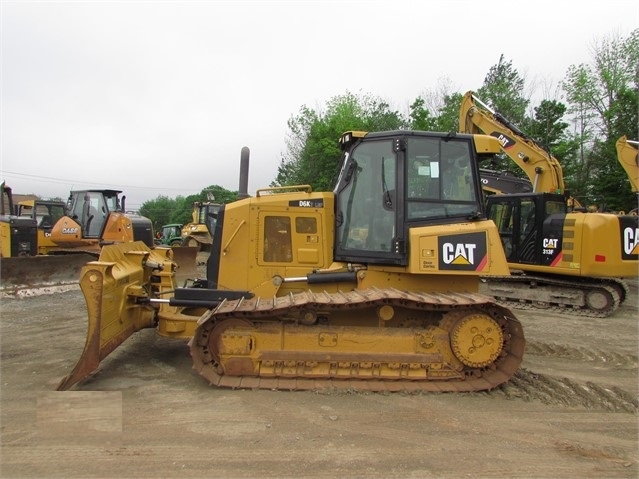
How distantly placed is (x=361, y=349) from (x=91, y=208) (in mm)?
11828

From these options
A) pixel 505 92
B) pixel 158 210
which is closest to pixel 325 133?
pixel 505 92

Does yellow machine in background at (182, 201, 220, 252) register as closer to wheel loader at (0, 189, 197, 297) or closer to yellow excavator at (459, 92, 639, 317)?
wheel loader at (0, 189, 197, 297)

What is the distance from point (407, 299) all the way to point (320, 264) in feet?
3.89

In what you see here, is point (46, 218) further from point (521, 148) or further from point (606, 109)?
point (606, 109)

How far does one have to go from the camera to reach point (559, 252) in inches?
370

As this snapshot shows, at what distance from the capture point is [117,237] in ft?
43.6

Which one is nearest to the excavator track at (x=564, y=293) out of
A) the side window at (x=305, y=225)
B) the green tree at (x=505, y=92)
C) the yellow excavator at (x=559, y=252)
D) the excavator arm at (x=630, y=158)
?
the yellow excavator at (x=559, y=252)

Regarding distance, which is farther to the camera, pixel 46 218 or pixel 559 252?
pixel 46 218

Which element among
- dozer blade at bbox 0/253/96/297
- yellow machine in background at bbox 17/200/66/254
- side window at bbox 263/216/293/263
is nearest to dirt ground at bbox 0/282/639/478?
side window at bbox 263/216/293/263

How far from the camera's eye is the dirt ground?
3119 mm

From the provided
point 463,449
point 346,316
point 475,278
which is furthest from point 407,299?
point 463,449

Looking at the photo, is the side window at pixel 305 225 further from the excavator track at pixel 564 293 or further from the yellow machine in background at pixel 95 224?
the yellow machine in background at pixel 95 224

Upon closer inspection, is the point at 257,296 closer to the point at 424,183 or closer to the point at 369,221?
the point at 369,221

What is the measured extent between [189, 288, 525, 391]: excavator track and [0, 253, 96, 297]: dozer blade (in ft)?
21.7
